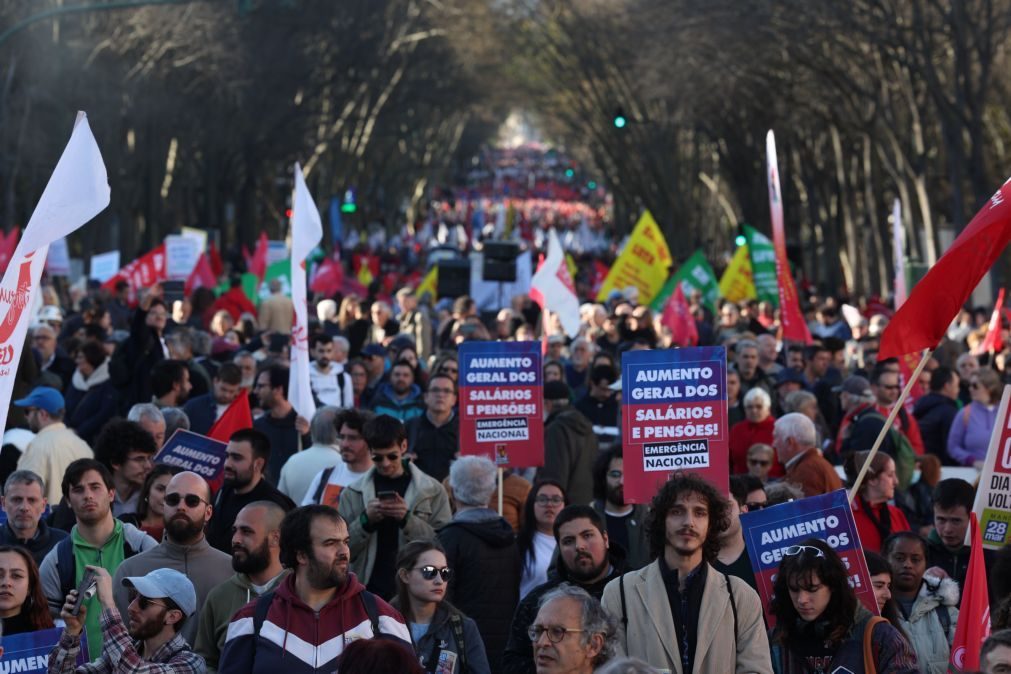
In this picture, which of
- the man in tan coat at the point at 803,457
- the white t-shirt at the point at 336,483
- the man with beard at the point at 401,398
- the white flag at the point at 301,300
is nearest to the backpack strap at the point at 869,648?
the man in tan coat at the point at 803,457

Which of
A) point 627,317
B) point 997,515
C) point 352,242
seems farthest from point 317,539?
point 352,242

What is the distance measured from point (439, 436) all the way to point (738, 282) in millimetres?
17240

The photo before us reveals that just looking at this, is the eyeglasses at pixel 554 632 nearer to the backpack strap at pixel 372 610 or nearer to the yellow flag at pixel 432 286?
the backpack strap at pixel 372 610

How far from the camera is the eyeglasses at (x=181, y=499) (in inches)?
318

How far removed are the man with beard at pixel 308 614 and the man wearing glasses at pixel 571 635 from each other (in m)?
0.51

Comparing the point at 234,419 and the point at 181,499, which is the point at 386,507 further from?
the point at 234,419

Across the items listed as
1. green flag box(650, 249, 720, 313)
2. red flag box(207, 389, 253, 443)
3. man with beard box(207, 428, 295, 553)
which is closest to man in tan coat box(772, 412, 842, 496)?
man with beard box(207, 428, 295, 553)

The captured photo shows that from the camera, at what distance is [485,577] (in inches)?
356

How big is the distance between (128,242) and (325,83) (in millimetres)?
6913

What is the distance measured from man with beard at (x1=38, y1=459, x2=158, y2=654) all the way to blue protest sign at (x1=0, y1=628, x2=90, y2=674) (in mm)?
1159

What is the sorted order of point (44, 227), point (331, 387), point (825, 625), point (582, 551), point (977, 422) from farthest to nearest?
point (331, 387)
point (977, 422)
point (582, 551)
point (44, 227)
point (825, 625)

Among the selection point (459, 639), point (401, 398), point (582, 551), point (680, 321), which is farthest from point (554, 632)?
point (680, 321)

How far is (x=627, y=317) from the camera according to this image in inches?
771

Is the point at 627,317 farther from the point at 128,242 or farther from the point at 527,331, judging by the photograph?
the point at 128,242
